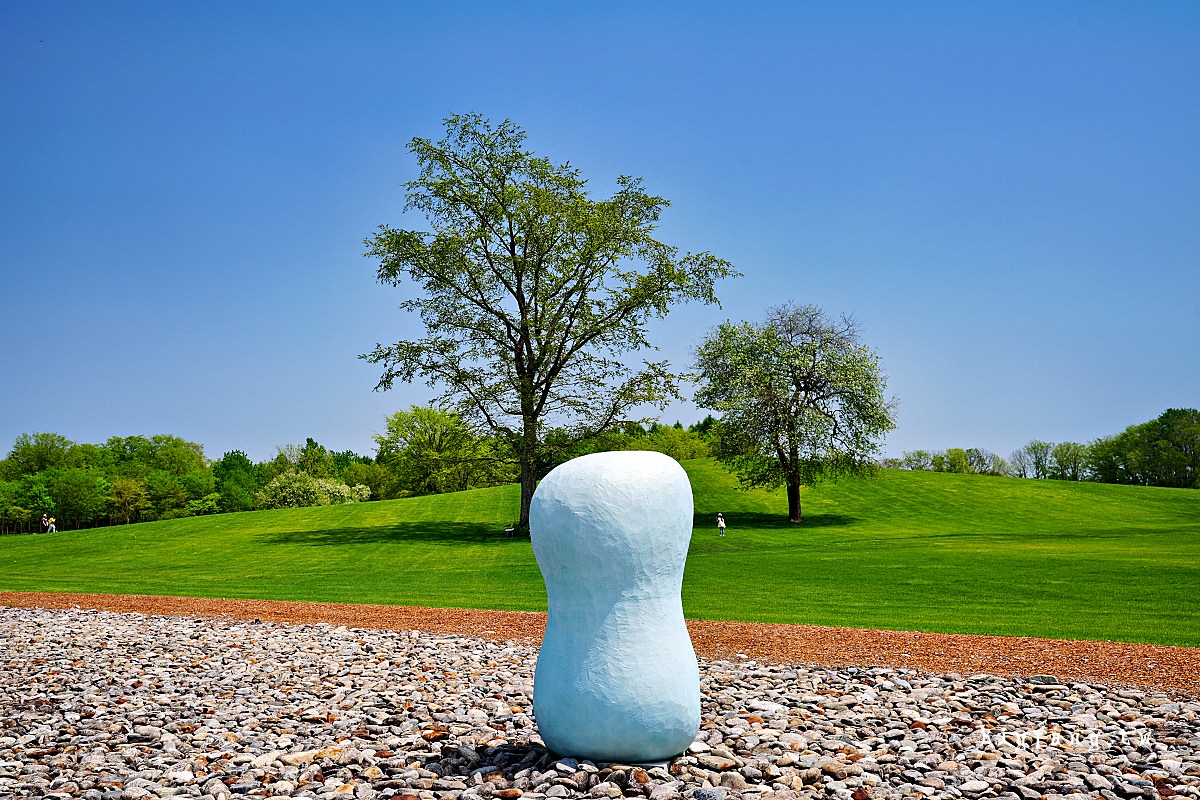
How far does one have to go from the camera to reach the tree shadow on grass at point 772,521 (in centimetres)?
4103

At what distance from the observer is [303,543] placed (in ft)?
115

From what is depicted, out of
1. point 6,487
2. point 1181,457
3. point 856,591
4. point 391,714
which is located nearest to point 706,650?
point 391,714

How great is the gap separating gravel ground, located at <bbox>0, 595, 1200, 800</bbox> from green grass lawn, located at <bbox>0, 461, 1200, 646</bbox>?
4580 mm

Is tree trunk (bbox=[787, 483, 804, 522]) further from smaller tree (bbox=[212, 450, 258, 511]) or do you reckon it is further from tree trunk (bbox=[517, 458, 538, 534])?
smaller tree (bbox=[212, 450, 258, 511])

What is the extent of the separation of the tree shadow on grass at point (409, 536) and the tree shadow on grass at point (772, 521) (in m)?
9.94

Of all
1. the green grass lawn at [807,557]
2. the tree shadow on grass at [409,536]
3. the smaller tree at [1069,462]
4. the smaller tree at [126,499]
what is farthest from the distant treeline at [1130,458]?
the smaller tree at [126,499]

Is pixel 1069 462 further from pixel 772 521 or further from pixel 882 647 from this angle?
pixel 882 647

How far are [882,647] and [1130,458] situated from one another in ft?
265

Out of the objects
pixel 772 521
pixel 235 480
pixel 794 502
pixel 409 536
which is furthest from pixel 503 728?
pixel 235 480

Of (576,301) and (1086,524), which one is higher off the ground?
(576,301)

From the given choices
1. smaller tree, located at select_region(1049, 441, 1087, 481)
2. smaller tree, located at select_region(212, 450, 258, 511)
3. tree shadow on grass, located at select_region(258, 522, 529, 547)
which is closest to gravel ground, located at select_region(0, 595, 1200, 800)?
tree shadow on grass, located at select_region(258, 522, 529, 547)

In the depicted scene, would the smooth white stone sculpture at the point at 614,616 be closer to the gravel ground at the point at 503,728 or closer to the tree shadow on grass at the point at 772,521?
the gravel ground at the point at 503,728

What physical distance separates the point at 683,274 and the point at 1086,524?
1003 inches

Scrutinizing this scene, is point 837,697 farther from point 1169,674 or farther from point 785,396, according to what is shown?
point 785,396
